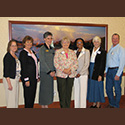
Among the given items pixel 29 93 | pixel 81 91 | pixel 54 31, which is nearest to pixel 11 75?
pixel 29 93

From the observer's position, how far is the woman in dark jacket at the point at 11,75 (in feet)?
8.31

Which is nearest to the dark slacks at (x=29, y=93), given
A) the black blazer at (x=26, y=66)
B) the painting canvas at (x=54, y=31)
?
the black blazer at (x=26, y=66)

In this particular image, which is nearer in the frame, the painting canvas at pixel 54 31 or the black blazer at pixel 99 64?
the black blazer at pixel 99 64

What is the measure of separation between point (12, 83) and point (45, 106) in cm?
91

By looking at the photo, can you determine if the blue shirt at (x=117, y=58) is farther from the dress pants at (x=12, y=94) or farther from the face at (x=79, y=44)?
the dress pants at (x=12, y=94)

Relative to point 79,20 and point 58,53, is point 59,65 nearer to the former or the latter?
point 58,53

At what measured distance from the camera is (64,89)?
9.41ft

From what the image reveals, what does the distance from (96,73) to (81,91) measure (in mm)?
524

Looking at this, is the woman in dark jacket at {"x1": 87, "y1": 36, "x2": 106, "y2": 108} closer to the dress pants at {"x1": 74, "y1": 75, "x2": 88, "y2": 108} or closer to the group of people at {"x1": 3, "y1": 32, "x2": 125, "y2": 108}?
the group of people at {"x1": 3, "y1": 32, "x2": 125, "y2": 108}

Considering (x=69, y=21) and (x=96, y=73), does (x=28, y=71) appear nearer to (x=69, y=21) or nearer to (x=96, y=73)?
(x=96, y=73)

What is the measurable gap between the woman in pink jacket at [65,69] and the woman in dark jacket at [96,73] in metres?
0.54

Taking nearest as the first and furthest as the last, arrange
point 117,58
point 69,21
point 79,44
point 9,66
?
point 9,66, point 79,44, point 117,58, point 69,21

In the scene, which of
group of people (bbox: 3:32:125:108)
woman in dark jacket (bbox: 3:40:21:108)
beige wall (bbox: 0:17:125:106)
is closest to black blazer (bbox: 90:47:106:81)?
group of people (bbox: 3:32:125:108)

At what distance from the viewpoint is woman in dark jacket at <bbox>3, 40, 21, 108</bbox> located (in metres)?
2.53
